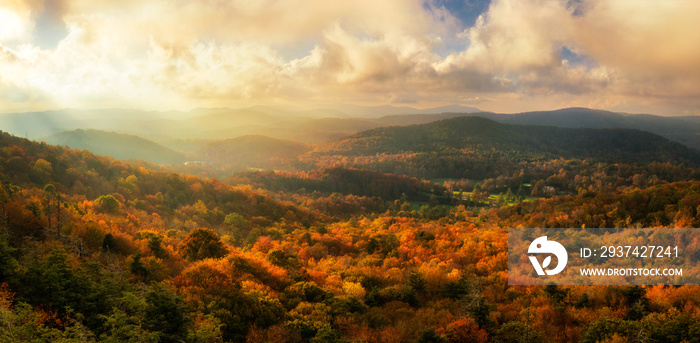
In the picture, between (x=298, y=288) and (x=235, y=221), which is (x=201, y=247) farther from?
(x=235, y=221)

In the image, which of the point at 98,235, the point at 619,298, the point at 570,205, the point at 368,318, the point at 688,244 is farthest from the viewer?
the point at 570,205

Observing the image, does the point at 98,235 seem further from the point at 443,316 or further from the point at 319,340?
the point at 443,316

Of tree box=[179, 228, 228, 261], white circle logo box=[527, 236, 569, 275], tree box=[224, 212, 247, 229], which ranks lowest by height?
tree box=[224, 212, 247, 229]

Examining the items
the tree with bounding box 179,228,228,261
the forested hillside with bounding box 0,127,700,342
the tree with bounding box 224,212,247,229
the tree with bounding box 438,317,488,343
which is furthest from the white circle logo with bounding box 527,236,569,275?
the tree with bounding box 224,212,247,229

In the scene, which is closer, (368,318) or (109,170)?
(368,318)

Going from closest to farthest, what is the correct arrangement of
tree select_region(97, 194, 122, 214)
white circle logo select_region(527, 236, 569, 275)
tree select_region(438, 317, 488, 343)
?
tree select_region(438, 317, 488, 343) < white circle logo select_region(527, 236, 569, 275) < tree select_region(97, 194, 122, 214)

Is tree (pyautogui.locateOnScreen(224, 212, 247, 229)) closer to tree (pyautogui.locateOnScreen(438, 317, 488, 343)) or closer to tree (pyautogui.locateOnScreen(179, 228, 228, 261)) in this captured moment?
tree (pyautogui.locateOnScreen(179, 228, 228, 261))

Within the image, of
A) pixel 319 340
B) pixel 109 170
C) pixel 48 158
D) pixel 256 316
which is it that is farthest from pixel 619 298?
pixel 109 170

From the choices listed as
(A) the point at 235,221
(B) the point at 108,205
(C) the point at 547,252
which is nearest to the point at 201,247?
(B) the point at 108,205

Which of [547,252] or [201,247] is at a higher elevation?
[201,247]
